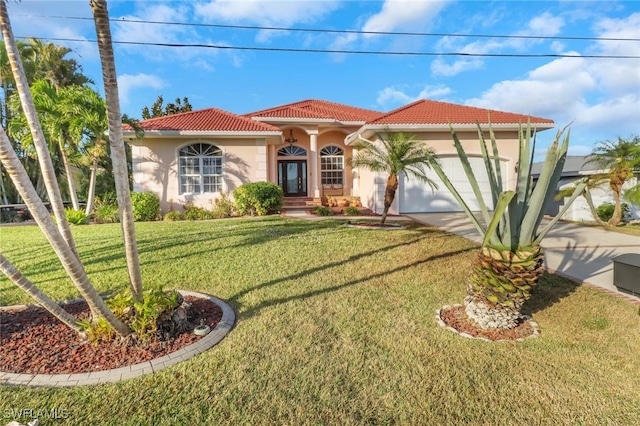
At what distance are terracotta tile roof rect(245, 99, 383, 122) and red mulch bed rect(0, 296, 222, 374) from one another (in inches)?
599

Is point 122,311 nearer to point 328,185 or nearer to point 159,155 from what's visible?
point 159,155

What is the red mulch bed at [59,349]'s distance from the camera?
10.8ft

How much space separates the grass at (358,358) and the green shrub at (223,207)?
7.43m

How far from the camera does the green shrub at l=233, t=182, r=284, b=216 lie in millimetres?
13906

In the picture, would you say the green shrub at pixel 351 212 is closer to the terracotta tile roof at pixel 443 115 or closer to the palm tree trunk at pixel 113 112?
the terracotta tile roof at pixel 443 115

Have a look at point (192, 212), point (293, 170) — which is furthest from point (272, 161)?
point (192, 212)

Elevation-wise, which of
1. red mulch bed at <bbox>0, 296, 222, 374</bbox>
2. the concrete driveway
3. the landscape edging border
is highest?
the concrete driveway

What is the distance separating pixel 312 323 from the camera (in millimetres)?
4395

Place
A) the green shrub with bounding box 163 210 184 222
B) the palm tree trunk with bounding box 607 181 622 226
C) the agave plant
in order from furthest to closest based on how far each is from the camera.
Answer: the green shrub with bounding box 163 210 184 222
the palm tree trunk with bounding box 607 181 622 226
the agave plant

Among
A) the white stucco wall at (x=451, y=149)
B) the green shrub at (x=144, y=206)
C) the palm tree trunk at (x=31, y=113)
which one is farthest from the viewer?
the white stucco wall at (x=451, y=149)

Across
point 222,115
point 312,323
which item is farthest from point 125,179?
point 222,115

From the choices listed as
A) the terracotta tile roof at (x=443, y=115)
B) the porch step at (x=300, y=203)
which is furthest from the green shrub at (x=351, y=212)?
the terracotta tile roof at (x=443, y=115)

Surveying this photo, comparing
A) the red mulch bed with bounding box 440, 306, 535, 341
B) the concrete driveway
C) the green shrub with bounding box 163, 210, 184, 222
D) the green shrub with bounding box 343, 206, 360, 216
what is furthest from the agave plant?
the green shrub with bounding box 163, 210, 184, 222

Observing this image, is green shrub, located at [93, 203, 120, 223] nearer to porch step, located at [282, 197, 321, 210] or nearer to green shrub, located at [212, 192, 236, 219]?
green shrub, located at [212, 192, 236, 219]
